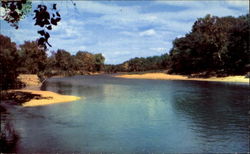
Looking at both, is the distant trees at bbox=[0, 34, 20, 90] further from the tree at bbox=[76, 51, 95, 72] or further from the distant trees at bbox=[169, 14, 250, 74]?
the tree at bbox=[76, 51, 95, 72]

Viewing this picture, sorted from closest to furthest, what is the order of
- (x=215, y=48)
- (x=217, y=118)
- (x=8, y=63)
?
(x=217, y=118) < (x=8, y=63) < (x=215, y=48)

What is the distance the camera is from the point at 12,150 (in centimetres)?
1645

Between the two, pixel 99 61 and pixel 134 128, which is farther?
pixel 99 61

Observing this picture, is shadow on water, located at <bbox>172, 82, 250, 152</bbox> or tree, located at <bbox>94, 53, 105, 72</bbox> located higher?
tree, located at <bbox>94, 53, 105, 72</bbox>

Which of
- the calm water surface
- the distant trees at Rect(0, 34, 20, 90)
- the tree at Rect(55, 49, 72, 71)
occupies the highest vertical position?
the tree at Rect(55, 49, 72, 71)

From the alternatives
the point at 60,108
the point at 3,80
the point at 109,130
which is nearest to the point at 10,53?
the point at 3,80

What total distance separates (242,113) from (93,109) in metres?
15.0

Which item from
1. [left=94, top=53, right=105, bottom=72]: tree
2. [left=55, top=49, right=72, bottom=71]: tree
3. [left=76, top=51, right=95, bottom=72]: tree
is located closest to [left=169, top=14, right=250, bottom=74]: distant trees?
[left=55, top=49, right=72, bottom=71]: tree

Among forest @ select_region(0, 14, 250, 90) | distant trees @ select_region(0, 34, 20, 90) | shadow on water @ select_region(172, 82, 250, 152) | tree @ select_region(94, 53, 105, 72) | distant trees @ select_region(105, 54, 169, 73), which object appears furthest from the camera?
tree @ select_region(94, 53, 105, 72)

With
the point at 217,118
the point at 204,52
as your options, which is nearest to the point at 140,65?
the point at 204,52

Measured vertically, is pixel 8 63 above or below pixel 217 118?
above

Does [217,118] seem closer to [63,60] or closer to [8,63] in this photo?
[8,63]

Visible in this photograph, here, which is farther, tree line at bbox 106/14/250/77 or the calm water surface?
tree line at bbox 106/14/250/77

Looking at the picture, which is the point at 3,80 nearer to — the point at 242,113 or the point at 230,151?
the point at 242,113
